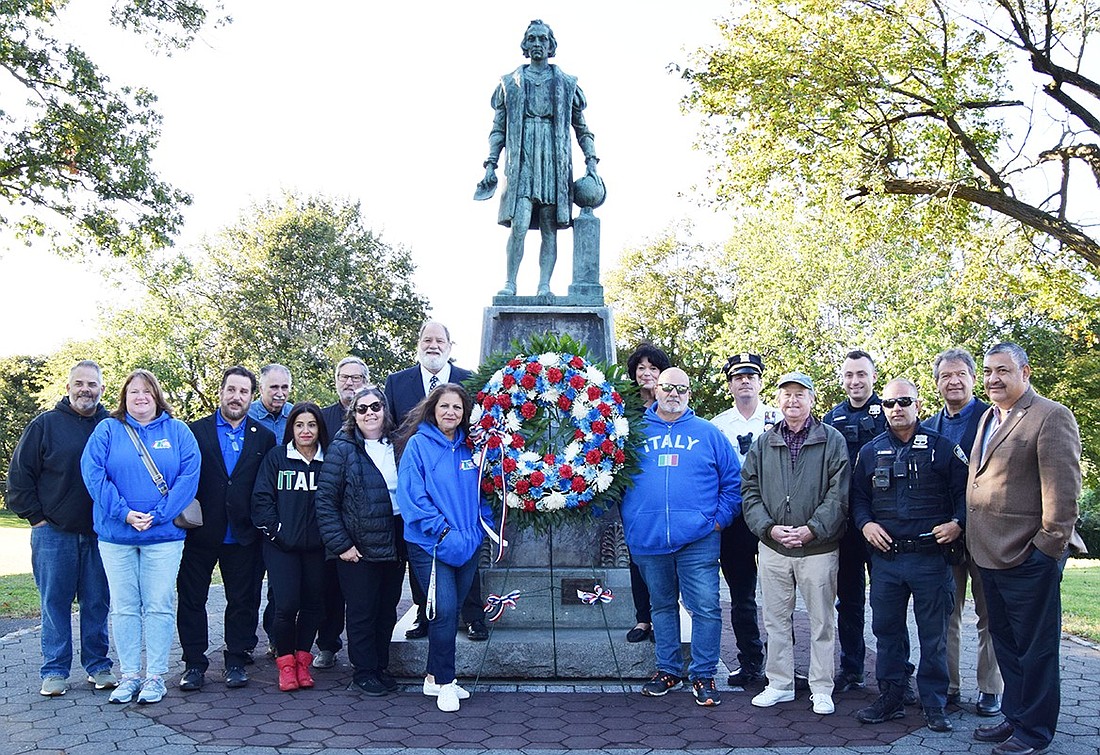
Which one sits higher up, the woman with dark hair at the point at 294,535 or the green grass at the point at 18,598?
the woman with dark hair at the point at 294,535

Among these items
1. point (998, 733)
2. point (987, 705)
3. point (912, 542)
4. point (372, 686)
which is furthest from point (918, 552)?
point (372, 686)

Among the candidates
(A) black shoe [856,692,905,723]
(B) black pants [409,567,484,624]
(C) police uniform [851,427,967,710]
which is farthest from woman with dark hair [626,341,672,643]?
(C) police uniform [851,427,967,710]

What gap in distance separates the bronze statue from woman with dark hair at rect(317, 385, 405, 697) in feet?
7.71

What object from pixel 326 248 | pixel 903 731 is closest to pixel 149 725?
pixel 903 731

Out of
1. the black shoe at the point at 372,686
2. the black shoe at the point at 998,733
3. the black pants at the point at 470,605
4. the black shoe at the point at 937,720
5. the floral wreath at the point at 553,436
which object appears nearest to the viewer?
the black shoe at the point at 998,733

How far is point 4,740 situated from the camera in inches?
195

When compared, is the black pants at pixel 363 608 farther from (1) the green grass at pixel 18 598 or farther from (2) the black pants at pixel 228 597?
(1) the green grass at pixel 18 598

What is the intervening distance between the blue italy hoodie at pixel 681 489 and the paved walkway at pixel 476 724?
1052 mm

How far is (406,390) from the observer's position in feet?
22.5

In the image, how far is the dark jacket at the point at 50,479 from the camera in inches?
230

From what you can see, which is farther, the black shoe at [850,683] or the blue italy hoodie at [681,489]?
the black shoe at [850,683]

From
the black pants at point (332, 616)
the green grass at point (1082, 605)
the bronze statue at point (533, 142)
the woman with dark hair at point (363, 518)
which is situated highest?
the bronze statue at point (533, 142)

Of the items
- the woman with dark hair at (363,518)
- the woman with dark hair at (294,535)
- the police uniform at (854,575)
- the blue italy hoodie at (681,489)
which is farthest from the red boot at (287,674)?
the police uniform at (854,575)

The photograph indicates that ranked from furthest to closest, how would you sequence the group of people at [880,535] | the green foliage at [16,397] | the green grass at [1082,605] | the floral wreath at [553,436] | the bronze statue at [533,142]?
the green foliage at [16,397], the green grass at [1082,605], the bronze statue at [533,142], the floral wreath at [553,436], the group of people at [880,535]
